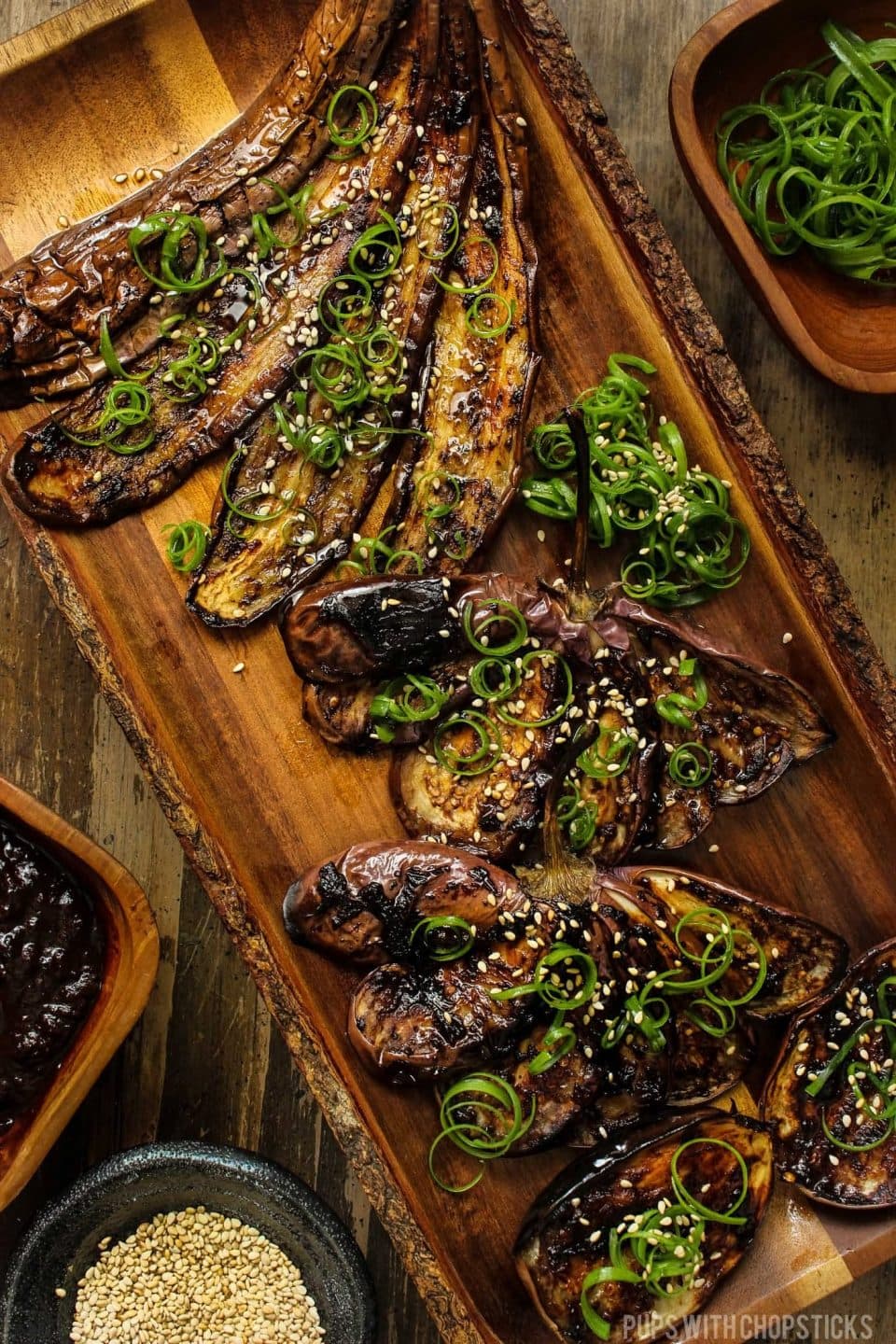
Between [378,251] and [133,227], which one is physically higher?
[133,227]

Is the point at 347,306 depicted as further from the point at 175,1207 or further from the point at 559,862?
the point at 175,1207

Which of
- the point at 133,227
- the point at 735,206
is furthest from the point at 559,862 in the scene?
the point at 133,227

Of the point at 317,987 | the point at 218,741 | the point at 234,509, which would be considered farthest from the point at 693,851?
the point at 234,509

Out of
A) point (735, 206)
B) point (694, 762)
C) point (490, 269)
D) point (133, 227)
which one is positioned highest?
point (133, 227)

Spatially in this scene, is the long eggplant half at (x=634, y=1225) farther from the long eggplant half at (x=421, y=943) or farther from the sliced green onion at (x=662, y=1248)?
the long eggplant half at (x=421, y=943)

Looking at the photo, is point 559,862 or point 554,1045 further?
point 559,862

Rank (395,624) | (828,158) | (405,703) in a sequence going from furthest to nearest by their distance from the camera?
(828,158)
(405,703)
(395,624)

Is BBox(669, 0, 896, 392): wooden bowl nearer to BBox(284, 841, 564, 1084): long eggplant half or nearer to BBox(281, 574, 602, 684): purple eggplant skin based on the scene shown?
BBox(281, 574, 602, 684): purple eggplant skin

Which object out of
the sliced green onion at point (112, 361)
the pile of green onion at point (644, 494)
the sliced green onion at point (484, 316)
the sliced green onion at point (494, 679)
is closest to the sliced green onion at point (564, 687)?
the sliced green onion at point (494, 679)
